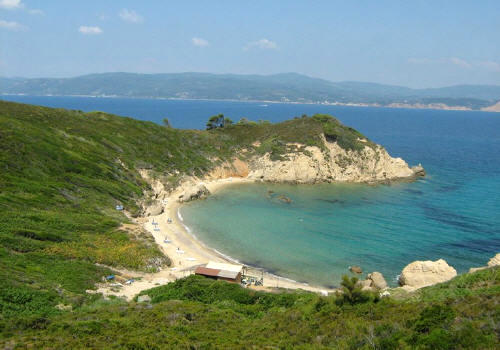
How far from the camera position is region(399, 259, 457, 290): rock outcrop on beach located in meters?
31.8

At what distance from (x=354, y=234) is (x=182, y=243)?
73.3 feet

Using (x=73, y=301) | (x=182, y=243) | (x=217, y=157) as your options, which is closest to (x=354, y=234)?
(x=182, y=243)

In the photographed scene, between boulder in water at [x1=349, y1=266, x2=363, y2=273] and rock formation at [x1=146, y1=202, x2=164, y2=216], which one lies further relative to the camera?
rock formation at [x1=146, y1=202, x2=164, y2=216]

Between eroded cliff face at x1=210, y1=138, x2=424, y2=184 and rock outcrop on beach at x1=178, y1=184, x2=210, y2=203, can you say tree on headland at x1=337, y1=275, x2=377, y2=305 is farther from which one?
eroded cliff face at x1=210, y1=138, x2=424, y2=184

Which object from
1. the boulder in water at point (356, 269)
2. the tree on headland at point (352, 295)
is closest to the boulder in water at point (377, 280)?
the boulder in water at point (356, 269)

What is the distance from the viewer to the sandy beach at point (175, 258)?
2997 centimetres

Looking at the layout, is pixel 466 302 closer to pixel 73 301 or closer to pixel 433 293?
pixel 433 293

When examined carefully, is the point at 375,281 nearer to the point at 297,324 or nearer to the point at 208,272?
the point at 208,272

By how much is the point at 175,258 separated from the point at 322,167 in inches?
1851

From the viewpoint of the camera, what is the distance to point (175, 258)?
1519 inches

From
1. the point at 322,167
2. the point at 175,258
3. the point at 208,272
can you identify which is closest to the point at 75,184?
the point at 175,258

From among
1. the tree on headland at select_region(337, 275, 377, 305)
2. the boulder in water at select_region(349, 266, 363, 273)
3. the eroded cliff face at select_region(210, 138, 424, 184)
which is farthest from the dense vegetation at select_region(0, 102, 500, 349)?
the eroded cliff face at select_region(210, 138, 424, 184)

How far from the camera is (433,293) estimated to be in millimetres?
20906

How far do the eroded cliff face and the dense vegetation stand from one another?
27.1m
